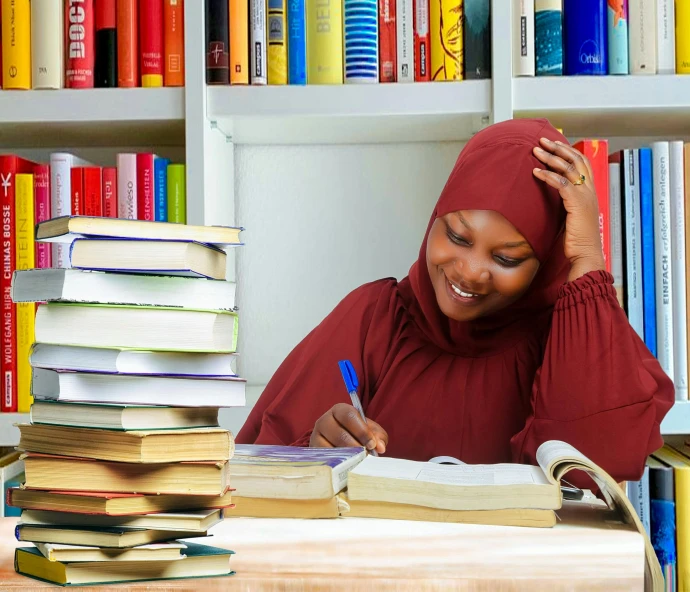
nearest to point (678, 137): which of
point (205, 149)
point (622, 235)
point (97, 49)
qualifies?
point (622, 235)

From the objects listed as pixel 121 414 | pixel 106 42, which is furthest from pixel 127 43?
pixel 121 414

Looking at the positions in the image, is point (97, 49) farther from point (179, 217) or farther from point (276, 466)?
point (276, 466)

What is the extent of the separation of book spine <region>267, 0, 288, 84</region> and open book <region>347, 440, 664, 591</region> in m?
0.95

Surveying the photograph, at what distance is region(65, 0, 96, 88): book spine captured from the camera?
153cm

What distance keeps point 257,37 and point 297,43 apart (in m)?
0.07

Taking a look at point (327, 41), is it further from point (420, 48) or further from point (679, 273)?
point (679, 273)

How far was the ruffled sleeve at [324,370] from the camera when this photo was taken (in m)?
1.30

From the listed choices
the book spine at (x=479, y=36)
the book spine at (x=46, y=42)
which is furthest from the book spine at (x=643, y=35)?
the book spine at (x=46, y=42)

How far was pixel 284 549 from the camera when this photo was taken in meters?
0.60

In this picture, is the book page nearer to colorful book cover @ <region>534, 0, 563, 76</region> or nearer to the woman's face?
the woman's face

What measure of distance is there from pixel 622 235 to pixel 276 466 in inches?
39.7

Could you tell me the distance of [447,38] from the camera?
1.52 metres

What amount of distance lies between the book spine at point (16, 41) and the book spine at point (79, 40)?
2.7 inches

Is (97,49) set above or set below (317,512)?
above
